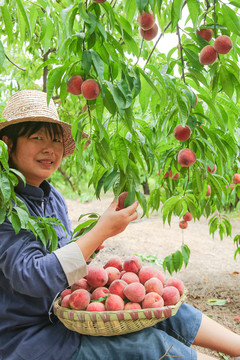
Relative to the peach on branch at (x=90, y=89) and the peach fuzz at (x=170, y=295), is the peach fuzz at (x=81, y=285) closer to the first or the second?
the peach fuzz at (x=170, y=295)

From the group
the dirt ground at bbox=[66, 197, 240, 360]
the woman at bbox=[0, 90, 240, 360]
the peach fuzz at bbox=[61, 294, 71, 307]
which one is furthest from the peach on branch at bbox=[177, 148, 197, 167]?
the dirt ground at bbox=[66, 197, 240, 360]

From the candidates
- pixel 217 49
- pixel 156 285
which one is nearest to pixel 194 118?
pixel 217 49

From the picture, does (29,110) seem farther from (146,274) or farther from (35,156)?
(146,274)

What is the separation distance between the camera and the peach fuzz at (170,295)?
129 centimetres

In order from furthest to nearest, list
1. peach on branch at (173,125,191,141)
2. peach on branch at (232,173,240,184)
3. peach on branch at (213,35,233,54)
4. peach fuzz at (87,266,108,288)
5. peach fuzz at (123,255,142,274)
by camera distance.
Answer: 1. peach on branch at (232,173,240,184)
2. peach fuzz at (123,255,142,274)
3. peach fuzz at (87,266,108,288)
4. peach on branch at (173,125,191,141)
5. peach on branch at (213,35,233,54)

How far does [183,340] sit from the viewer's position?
1.46 m

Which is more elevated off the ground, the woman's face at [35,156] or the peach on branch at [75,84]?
the peach on branch at [75,84]

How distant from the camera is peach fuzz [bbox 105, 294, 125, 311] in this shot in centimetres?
123

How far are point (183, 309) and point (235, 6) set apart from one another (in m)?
1.12

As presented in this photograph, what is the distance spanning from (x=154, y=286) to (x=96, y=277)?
22cm

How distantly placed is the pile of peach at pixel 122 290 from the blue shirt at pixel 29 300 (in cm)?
8

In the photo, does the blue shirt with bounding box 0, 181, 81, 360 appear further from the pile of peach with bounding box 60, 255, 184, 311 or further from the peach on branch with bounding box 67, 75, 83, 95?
the peach on branch with bounding box 67, 75, 83, 95

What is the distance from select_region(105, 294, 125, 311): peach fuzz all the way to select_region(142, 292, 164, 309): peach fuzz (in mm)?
76

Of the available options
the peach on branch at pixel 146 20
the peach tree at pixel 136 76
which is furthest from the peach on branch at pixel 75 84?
the peach on branch at pixel 146 20
